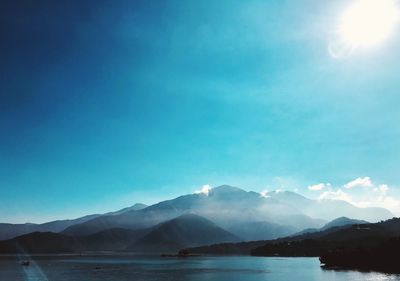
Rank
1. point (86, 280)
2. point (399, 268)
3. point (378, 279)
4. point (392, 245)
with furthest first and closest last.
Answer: point (392, 245)
point (399, 268)
point (86, 280)
point (378, 279)

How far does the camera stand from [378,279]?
145 meters

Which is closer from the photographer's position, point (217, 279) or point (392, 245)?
point (217, 279)

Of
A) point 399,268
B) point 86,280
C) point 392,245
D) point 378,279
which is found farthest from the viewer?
point 392,245

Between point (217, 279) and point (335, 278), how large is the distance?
45885mm

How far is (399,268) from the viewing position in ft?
602

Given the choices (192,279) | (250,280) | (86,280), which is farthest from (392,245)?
(86,280)

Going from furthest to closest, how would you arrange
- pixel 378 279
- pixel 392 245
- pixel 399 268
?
pixel 392 245 → pixel 399 268 → pixel 378 279

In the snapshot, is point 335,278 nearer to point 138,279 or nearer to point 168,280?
point 168,280

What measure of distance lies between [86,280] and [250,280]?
205 feet

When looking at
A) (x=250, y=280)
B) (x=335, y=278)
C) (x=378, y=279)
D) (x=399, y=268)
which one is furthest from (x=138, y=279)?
(x=399, y=268)

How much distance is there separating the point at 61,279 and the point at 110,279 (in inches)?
733

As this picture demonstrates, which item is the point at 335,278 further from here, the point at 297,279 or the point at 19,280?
the point at 19,280

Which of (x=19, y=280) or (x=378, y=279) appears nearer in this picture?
(x=378, y=279)

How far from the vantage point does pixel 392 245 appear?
655 feet
